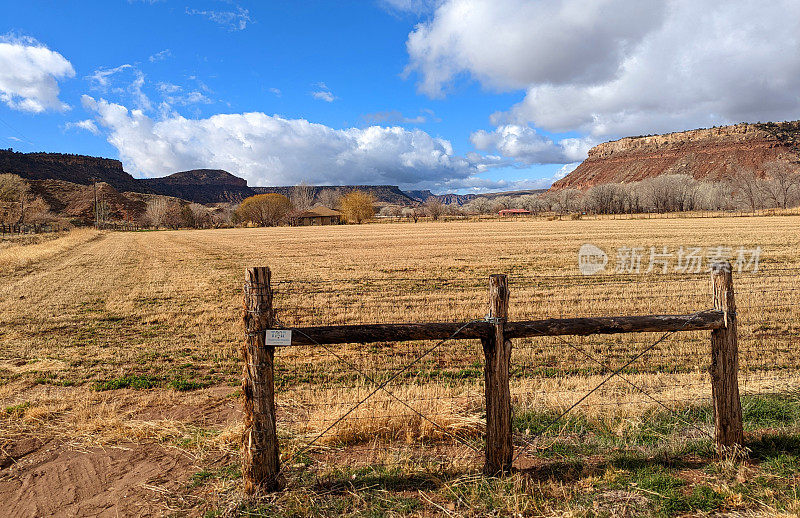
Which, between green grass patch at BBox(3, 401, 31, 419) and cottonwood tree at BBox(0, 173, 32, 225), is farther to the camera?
cottonwood tree at BBox(0, 173, 32, 225)

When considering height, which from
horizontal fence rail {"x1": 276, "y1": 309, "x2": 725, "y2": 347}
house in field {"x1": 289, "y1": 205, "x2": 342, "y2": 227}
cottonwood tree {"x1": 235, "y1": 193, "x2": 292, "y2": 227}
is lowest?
horizontal fence rail {"x1": 276, "y1": 309, "x2": 725, "y2": 347}

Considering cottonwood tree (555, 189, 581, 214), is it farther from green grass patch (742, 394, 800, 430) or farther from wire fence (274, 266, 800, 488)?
green grass patch (742, 394, 800, 430)

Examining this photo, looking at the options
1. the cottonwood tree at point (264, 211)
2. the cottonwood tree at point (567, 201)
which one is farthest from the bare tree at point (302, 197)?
the cottonwood tree at point (567, 201)

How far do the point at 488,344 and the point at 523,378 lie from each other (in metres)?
4.00

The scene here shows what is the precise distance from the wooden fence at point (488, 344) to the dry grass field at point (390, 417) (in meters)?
0.31

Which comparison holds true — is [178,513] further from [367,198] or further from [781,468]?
[367,198]

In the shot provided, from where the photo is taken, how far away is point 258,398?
13.8 feet

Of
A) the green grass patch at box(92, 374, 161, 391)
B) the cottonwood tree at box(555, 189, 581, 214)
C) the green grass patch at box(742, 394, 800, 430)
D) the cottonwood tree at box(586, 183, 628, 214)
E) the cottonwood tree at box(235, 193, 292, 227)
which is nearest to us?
the green grass patch at box(742, 394, 800, 430)

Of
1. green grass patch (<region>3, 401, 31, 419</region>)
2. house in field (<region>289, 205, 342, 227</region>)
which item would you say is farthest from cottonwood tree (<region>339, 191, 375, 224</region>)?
green grass patch (<region>3, 401, 31, 419</region>)

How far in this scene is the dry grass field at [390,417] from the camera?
412 cm

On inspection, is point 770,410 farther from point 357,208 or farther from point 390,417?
point 357,208

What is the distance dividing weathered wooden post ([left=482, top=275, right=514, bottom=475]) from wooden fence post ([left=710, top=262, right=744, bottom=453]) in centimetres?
222

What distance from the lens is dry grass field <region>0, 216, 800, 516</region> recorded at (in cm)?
412

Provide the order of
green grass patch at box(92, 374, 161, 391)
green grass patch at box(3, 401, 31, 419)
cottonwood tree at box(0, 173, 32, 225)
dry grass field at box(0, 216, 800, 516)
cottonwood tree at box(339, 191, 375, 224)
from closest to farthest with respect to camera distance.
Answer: dry grass field at box(0, 216, 800, 516)
green grass patch at box(3, 401, 31, 419)
green grass patch at box(92, 374, 161, 391)
cottonwood tree at box(0, 173, 32, 225)
cottonwood tree at box(339, 191, 375, 224)
